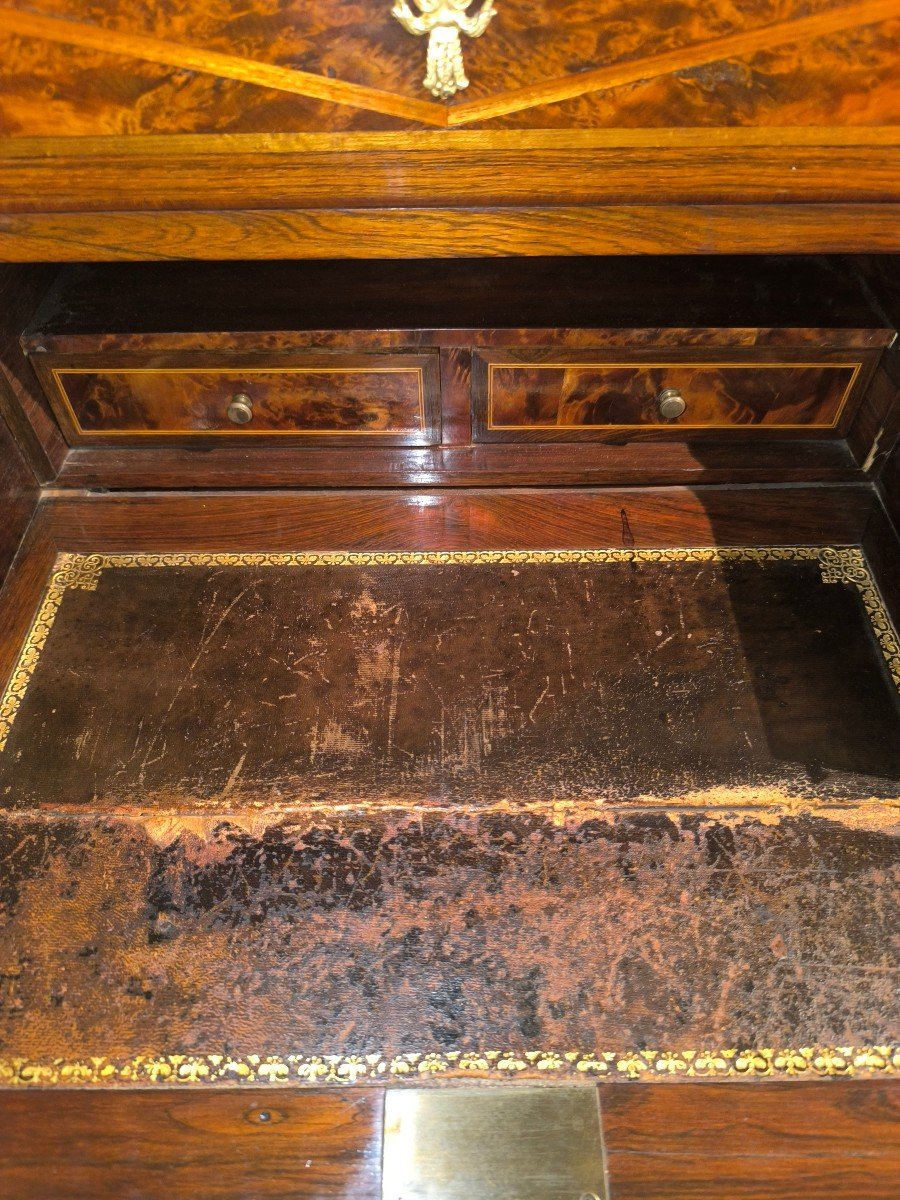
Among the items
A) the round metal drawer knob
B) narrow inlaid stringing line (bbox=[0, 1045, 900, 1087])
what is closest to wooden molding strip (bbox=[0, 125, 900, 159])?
the round metal drawer knob

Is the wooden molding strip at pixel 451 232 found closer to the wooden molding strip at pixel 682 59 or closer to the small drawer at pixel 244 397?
the wooden molding strip at pixel 682 59

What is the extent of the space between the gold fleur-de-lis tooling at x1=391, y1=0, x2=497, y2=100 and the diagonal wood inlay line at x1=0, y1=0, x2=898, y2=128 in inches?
1.8

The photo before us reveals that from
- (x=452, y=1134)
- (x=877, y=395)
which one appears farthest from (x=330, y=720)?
(x=877, y=395)

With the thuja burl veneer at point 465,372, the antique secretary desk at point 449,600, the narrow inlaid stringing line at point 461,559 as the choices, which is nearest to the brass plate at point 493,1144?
the antique secretary desk at point 449,600

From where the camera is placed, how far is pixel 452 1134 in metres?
1.19

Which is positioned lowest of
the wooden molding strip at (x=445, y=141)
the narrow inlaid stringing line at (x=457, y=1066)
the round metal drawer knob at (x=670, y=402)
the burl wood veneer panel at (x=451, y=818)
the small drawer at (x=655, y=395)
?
the narrow inlaid stringing line at (x=457, y=1066)

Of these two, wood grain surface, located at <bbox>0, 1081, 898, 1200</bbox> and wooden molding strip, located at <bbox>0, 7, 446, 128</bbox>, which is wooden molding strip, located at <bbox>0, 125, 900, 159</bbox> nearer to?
wooden molding strip, located at <bbox>0, 7, 446, 128</bbox>

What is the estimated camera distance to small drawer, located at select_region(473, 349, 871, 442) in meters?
1.68

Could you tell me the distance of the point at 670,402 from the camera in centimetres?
171

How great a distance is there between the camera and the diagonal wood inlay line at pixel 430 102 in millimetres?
1179

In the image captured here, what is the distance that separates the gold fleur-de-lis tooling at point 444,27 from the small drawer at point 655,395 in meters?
0.51

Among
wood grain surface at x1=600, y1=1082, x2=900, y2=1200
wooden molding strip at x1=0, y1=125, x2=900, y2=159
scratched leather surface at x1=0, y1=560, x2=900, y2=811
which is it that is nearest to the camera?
wood grain surface at x1=600, y1=1082, x2=900, y2=1200

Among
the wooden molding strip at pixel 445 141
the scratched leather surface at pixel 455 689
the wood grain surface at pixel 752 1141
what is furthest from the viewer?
the scratched leather surface at pixel 455 689

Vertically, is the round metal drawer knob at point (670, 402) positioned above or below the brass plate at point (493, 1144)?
above
